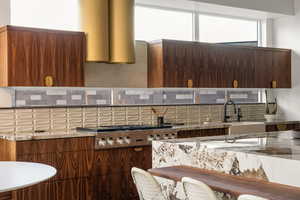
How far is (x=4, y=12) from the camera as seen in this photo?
5.23 meters

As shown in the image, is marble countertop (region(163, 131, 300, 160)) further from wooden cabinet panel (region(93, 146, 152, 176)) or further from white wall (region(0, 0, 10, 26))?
white wall (region(0, 0, 10, 26))

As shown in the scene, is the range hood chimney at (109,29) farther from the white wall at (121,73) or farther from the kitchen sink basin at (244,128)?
the kitchen sink basin at (244,128)

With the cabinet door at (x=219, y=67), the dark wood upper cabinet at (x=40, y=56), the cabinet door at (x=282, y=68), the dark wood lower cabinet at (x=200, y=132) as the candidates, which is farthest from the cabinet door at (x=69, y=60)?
the cabinet door at (x=282, y=68)

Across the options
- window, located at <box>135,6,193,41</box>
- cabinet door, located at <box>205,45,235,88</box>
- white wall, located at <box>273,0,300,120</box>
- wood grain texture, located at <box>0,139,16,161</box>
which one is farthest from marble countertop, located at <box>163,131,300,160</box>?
white wall, located at <box>273,0,300,120</box>

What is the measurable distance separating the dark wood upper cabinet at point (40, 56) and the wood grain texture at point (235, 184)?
223 centimetres

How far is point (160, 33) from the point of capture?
6.92 metres

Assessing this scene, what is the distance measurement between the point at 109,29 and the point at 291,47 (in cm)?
384

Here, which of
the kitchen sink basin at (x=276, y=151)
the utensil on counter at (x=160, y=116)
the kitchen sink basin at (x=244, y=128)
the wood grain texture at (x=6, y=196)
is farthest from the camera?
the utensil on counter at (x=160, y=116)

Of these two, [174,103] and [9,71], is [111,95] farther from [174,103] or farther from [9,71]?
[9,71]

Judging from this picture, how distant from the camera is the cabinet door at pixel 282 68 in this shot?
7734 millimetres

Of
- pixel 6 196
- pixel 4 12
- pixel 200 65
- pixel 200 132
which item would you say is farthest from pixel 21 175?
pixel 200 65

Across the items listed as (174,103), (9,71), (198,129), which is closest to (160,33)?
(174,103)

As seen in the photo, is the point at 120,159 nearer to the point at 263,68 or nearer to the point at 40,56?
the point at 40,56

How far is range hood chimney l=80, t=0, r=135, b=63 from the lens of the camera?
554cm
